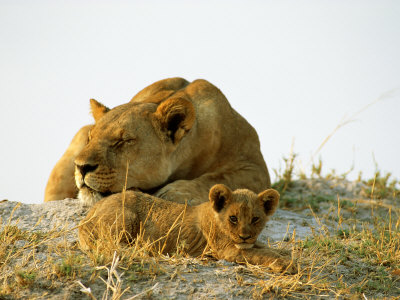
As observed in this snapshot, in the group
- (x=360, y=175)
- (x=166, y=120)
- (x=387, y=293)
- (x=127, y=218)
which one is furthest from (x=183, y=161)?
(x=360, y=175)

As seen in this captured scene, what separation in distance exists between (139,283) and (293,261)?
1169 mm

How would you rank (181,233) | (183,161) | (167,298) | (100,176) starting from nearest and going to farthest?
(167,298), (181,233), (100,176), (183,161)

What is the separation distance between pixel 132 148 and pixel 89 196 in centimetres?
63

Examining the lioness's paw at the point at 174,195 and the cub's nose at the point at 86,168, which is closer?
the cub's nose at the point at 86,168

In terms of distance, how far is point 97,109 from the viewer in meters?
6.72

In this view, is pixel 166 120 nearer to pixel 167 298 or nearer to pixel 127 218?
pixel 127 218

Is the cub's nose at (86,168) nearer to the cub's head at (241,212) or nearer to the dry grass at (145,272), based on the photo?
the dry grass at (145,272)

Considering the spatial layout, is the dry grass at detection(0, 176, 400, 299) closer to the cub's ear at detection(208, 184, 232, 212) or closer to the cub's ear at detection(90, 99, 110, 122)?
the cub's ear at detection(208, 184, 232, 212)

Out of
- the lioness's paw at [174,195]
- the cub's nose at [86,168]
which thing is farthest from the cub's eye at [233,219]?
the cub's nose at [86,168]

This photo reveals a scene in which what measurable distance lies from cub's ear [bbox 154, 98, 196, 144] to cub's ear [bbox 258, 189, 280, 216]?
70.8 inches

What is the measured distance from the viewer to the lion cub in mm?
4215

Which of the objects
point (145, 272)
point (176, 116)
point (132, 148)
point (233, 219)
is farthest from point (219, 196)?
point (176, 116)

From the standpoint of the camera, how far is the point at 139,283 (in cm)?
395

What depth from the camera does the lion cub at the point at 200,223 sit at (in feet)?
13.8
